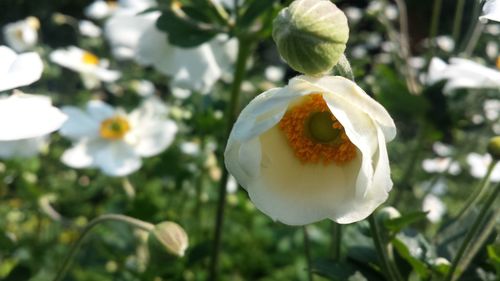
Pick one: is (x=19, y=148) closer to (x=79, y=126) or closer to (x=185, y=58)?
(x=79, y=126)

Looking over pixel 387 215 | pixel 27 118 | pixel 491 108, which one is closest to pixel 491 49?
pixel 491 108

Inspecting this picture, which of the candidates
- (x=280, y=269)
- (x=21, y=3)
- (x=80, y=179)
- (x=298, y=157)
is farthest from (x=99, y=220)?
(x=21, y=3)

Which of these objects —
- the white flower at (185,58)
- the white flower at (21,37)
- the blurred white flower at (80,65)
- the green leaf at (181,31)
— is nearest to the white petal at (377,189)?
the green leaf at (181,31)

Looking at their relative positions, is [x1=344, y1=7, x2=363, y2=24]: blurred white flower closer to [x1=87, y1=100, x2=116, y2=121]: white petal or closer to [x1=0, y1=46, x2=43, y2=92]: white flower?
[x1=87, y1=100, x2=116, y2=121]: white petal

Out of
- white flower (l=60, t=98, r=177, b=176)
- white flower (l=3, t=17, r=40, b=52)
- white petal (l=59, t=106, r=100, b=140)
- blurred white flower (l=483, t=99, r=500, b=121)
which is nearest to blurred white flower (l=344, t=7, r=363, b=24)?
blurred white flower (l=483, t=99, r=500, b=121)

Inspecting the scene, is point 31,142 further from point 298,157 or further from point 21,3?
point 21,3

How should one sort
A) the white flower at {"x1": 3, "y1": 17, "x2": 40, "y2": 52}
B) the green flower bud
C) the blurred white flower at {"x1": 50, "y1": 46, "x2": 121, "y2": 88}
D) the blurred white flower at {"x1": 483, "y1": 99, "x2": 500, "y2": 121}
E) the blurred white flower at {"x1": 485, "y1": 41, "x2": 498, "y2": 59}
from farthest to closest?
1. the blurred white flower at {"x1": 485, "y1": 41, "x2": 498, "y2": 59}
2. the white flower at {"x1": 3, "y1": 17, "x2": 40, "y2": 52}
3. the blurred white flower at {"x1": 50, "y1": 46, "x2": 121, "y2": 88}
4. the blurred white flower at {"x1": 483, "y1": 99, "x2": 500, "y2": 121}
5. the green flower bud
